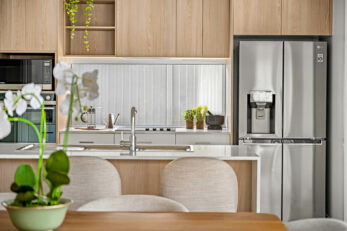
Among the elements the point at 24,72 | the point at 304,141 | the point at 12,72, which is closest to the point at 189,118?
the point at 304,141

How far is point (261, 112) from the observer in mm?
4379

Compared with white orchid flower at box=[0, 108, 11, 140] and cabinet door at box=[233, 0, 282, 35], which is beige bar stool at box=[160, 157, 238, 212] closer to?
white orchid flower at box=[0, 108, 11, 140]

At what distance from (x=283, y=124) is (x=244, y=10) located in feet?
3.92

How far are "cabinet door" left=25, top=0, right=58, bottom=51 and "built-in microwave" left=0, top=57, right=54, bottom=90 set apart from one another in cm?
17

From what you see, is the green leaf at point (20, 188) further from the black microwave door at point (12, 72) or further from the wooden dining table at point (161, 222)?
the black microwave door at point (12, 72)

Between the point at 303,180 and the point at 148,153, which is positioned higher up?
the point at 148,153

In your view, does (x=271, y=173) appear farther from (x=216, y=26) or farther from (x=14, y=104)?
(x=14, y=104)

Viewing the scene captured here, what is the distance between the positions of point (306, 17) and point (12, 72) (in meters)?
3.07

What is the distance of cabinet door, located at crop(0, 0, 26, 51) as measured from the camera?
4848 mm

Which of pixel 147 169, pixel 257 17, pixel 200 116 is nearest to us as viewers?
→ pixel 147 169

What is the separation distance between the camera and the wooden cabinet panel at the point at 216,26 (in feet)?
16.3

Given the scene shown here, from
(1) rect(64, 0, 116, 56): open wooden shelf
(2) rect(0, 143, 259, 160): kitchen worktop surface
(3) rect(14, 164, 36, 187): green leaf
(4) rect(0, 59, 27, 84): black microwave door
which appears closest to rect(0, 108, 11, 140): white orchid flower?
(3) rect(14, 164, 36, 187): green leaf

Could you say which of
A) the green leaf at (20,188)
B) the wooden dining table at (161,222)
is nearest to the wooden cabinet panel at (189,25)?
the wooden dining table at (161,222)

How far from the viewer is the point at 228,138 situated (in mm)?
4703
